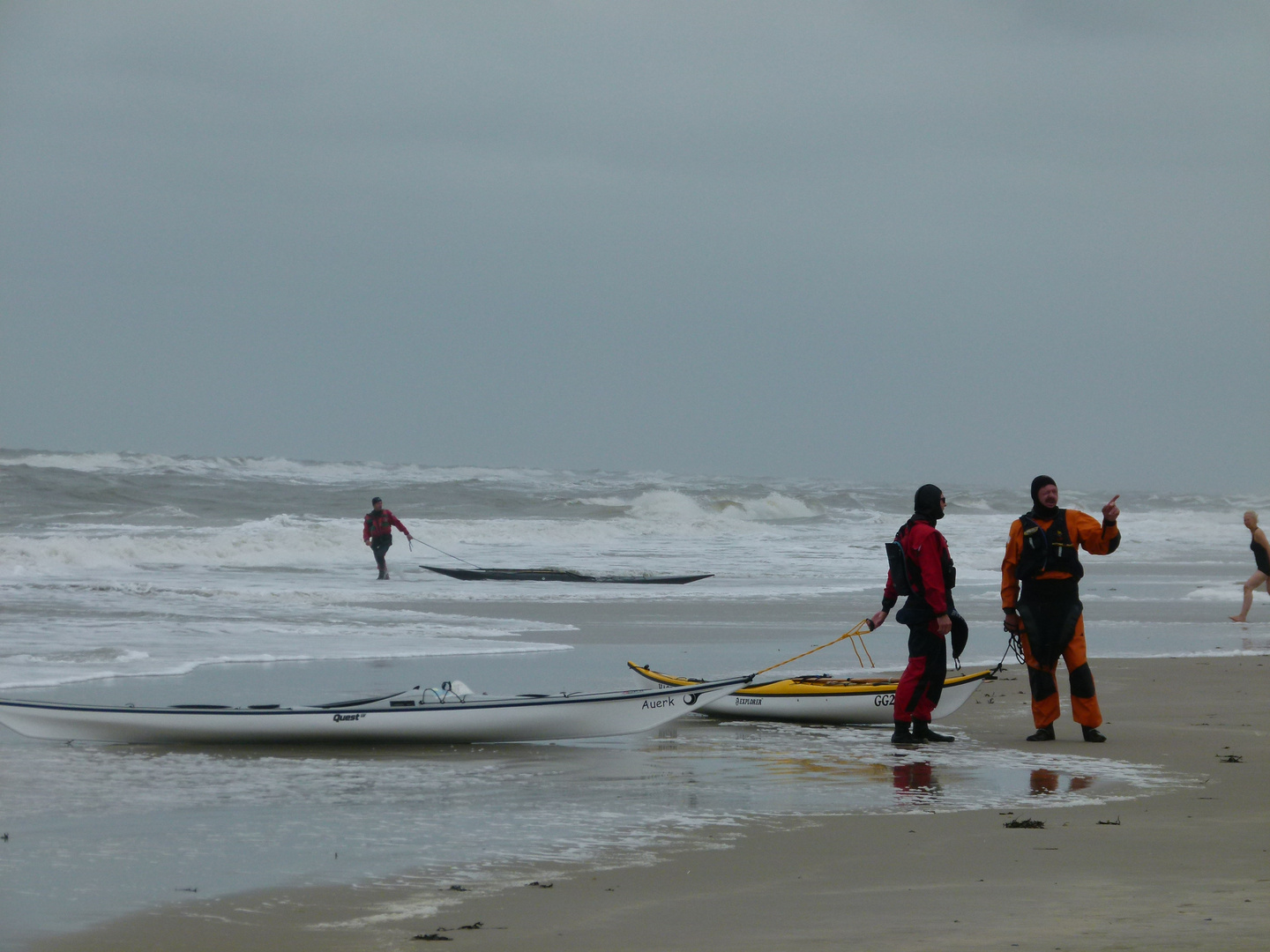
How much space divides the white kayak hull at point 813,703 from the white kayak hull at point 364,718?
1109 millimetres

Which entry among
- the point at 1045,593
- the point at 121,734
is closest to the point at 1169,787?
the point at 1045,593

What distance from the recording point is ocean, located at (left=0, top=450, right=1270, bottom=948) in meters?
5.69

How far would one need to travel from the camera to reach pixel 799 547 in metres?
35.5

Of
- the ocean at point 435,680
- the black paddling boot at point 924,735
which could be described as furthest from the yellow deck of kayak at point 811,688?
the black paddling boot at point 924,735

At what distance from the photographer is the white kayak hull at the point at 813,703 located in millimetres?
9234

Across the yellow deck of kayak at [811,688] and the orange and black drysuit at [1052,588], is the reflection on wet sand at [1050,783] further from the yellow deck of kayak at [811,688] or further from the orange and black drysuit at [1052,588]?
the yellow deck of kayak at [811,688]

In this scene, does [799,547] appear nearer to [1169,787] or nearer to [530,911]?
[1169,787]

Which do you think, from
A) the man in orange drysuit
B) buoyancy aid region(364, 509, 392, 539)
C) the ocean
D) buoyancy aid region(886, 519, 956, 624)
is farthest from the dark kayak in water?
the man in orange drysuit

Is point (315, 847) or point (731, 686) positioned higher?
point (731, 686)

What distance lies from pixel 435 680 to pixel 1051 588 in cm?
528

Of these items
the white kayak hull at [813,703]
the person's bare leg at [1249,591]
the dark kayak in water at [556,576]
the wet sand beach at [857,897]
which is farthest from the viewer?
the dark kayak in water at [556,576]

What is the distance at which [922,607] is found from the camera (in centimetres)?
834

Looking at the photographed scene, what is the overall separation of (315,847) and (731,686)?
3.08m

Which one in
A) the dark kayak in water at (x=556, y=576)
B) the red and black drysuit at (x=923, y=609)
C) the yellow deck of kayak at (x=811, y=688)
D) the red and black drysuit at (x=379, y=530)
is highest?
the red and black drysuit at (x=379, y=530)
